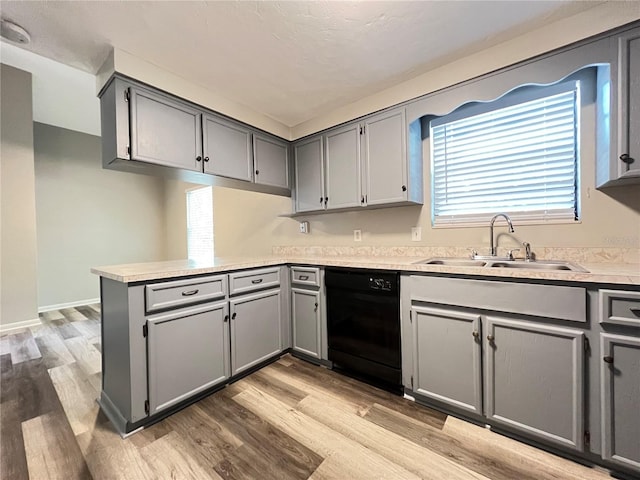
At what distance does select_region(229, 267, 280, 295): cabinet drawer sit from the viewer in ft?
6.86

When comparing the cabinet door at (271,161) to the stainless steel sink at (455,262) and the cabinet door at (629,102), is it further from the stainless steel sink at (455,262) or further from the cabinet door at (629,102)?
the cabinet door at (629,102)

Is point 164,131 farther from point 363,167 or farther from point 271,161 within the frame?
point 363,167

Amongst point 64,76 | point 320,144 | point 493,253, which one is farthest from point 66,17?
point 493,253

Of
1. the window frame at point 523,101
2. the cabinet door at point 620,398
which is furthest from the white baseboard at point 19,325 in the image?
the cabinet door at point 620,398

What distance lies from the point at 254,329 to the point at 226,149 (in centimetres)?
165

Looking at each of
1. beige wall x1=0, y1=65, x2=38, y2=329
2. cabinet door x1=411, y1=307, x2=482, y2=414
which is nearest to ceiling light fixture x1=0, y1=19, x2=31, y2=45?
beige wall x1=0, y1=65, x2=38, y2=329

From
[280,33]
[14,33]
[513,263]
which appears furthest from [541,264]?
[14,33]

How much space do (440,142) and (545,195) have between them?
0.90m

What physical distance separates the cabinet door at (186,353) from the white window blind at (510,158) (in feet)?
6.71

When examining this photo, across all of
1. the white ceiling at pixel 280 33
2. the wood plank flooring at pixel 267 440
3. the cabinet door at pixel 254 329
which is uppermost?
the white ceiling at pixel 280 33

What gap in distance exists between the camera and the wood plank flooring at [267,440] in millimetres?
1288

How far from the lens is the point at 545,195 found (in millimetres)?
1902

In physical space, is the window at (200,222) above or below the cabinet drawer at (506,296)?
above

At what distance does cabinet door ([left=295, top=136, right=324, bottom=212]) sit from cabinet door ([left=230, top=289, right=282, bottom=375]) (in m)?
1.02
